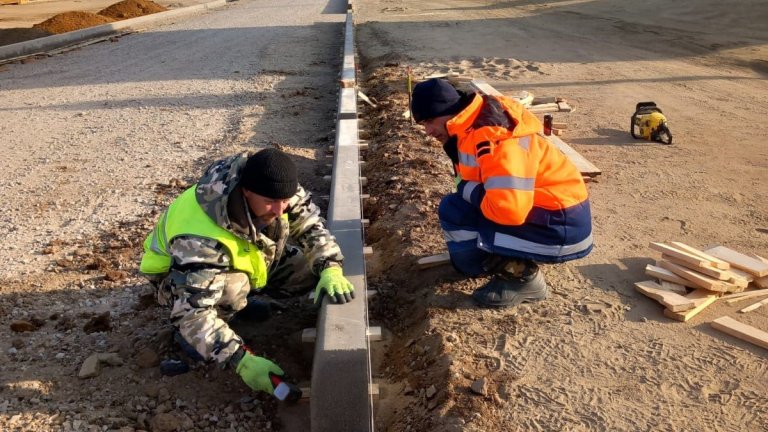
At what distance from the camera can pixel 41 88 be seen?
429 inches

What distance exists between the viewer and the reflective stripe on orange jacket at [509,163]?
3.38 metres

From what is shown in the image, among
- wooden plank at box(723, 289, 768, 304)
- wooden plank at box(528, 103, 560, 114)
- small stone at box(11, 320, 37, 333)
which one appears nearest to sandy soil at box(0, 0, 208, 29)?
wooden plank at box(528, 103, 560, 114)

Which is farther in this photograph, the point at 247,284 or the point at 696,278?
the point at 696,278

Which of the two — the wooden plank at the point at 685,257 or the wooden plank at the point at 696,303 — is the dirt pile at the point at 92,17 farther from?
the wooden plank at the point at 696,303

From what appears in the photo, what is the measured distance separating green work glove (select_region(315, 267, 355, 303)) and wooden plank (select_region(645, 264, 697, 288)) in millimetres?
1769

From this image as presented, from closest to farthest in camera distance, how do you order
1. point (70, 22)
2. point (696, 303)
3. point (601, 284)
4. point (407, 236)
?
point (696, 303)
point (601, 284)
point (407, 236)
point (70, 22)

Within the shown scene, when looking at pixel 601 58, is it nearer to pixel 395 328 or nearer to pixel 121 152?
pixel 121 152

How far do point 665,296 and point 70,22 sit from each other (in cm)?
1977

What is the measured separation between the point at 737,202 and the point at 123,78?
971cm

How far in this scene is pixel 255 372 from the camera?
10.2ft

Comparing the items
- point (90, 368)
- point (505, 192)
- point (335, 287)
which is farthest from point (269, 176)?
point (90, 368)

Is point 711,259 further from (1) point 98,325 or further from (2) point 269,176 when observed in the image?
(1) point 98,325

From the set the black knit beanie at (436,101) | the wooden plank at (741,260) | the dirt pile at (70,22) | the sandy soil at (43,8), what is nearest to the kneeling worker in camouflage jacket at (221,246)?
the black knit beanie at (436,101)

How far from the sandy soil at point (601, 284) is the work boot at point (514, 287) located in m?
0.07
